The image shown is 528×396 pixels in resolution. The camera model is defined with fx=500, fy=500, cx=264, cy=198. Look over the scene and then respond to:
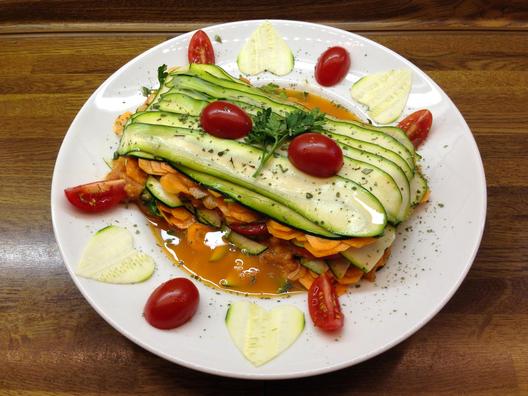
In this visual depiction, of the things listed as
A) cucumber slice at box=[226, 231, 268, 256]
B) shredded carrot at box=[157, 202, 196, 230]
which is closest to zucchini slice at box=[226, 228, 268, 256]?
cucumber slice at box=[226, 231, 268, 256]

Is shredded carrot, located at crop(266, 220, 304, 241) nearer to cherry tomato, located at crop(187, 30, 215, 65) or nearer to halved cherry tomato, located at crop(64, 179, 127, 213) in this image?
halved cherry tomato, located at crop(64, 179, 127, 213)

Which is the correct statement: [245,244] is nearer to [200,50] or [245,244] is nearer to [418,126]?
[418,126]

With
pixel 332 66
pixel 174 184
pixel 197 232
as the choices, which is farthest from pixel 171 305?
pixel 332 66

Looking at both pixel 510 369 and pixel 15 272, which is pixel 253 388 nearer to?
pixel 510 369

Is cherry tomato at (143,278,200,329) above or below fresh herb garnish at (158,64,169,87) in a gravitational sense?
below

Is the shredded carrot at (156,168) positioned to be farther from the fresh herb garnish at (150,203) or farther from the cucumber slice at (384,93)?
the cucumber slice at (384,93)
